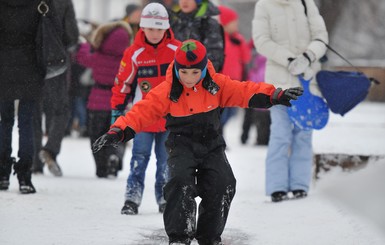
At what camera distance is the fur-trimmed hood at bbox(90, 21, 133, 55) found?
9.23 m

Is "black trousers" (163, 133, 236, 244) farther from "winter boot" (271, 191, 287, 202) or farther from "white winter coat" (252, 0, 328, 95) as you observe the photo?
"white winter coat" (252, 0, 328, 95)

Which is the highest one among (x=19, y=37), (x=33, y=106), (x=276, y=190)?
(x=19, y=37)

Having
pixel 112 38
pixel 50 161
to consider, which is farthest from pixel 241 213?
pixel 112 38

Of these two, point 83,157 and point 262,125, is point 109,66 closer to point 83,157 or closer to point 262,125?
point 83,157

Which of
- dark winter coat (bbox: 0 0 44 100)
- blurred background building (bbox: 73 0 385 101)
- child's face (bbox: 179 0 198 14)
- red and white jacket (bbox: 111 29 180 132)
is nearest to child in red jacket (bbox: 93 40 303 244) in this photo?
red and white jacket (bbox: 111 29 180 132)

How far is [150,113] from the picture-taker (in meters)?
5.27

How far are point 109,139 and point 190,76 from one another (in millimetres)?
680

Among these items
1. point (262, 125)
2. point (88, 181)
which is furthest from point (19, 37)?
point (262, 125)

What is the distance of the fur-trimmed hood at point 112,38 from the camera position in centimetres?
923

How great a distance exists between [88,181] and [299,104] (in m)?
2.61

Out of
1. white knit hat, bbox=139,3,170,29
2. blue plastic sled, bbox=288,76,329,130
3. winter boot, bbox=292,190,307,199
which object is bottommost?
winter boot, bbox=292,190,307,199

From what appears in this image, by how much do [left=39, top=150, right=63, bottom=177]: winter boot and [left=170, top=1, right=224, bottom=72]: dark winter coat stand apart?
222 centimetres

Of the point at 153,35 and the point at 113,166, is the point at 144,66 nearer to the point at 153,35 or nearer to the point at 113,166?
the point at 153,35

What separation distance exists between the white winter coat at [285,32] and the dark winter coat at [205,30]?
35 centimetres
